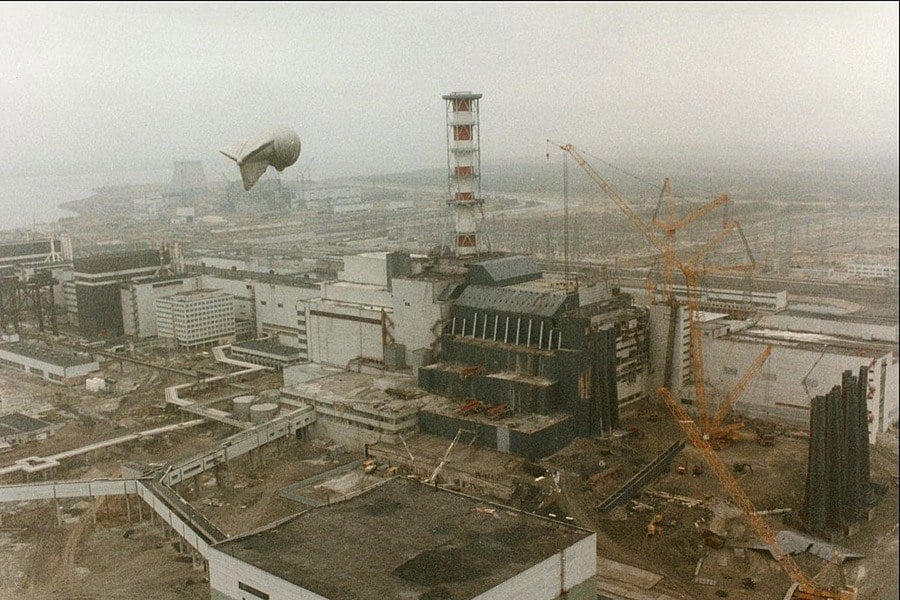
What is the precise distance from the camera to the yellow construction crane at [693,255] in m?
22.5

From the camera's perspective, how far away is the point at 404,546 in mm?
12078

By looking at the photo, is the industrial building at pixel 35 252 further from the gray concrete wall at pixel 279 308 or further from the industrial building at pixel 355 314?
the industrial building at pixel 355 314

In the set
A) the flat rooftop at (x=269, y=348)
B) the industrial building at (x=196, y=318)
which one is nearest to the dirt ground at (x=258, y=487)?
the flat rooftop at (x=269, y=348)

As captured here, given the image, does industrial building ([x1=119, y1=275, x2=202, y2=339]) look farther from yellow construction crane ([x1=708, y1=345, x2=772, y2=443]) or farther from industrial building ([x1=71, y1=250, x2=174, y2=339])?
yellow construction crane ([x1=708, y1=345, x2=772, y2=443])

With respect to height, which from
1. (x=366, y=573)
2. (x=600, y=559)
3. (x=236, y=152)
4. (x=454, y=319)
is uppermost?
(x=236, y=152)

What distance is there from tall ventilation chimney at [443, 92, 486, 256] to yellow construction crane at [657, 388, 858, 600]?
8.89 meters

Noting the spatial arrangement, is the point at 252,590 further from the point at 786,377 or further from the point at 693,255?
the point at 693,255

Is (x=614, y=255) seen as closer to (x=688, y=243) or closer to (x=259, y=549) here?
(x=688, y=243)

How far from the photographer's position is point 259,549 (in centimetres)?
1201

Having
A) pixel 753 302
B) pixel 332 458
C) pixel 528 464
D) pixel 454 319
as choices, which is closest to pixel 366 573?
pixel 528 464

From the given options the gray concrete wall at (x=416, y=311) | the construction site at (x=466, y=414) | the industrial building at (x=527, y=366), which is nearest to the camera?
the construction site at (x=466, y=414)

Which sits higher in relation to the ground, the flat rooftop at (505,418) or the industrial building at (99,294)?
the industrial building at (99,294)

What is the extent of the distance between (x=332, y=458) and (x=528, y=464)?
17.1 ft

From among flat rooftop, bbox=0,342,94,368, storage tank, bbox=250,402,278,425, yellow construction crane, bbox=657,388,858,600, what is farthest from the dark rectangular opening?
flat rooftop, bbox=0,342,94,368
